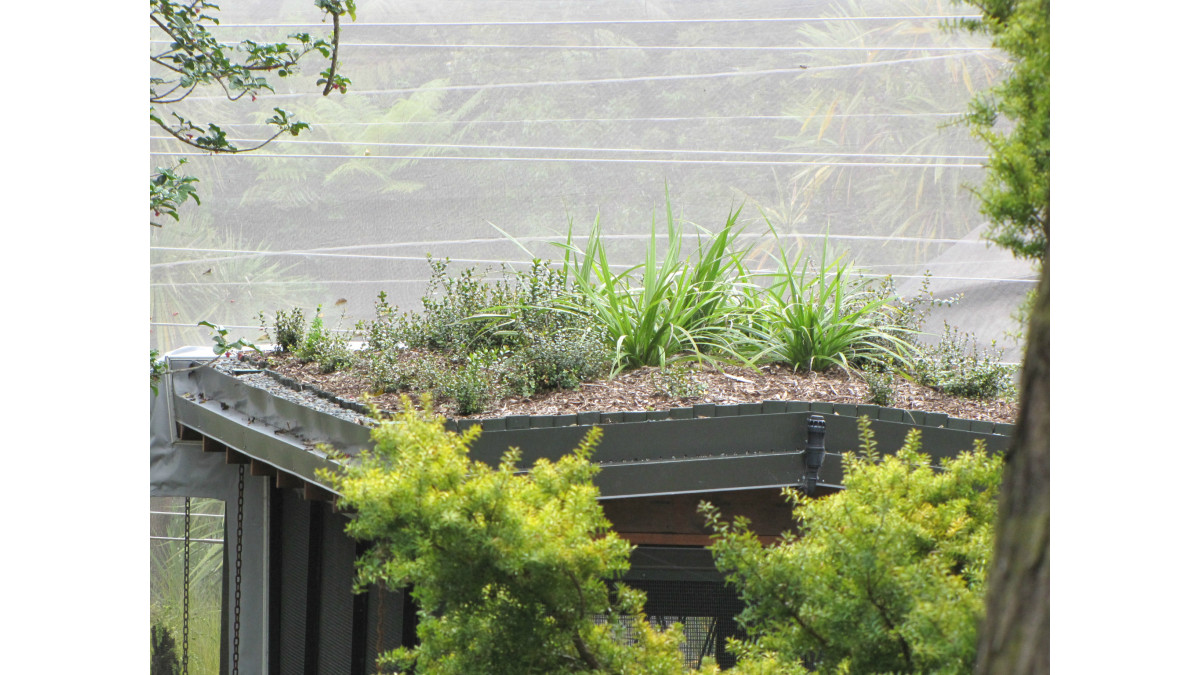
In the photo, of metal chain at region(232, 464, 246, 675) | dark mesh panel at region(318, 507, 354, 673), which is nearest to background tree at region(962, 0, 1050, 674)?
dark mesh panel at region(318, 507, 354, 673)

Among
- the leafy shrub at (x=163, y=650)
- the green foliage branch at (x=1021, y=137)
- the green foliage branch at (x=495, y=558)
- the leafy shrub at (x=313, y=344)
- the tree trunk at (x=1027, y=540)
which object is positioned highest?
the green foliage branch at (x=1021, y=137)

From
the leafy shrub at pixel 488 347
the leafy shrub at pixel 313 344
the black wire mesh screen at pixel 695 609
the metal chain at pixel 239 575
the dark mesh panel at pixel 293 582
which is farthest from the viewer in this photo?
the metal chain at pixel 239 575

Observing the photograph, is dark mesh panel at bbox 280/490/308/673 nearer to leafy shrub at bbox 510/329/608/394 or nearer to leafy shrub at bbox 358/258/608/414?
leafy shrub at bbox 358/258/608/414

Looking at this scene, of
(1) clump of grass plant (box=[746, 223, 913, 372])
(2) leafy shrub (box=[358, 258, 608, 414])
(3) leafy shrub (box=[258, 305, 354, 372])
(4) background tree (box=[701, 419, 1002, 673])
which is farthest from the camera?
(3) leafy shrub (box=[258, 305, 354, 372])

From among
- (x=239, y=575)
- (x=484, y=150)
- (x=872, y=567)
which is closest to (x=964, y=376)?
(x=872, y=567)

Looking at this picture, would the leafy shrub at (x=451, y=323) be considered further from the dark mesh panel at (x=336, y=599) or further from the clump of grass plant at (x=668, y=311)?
the dark mesh panel at (x=336, y=599)

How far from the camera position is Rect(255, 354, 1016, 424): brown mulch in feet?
10.7

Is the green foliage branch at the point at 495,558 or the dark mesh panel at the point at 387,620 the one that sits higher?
the green foliage branch at the point at 495,558

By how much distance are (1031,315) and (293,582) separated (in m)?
3.98

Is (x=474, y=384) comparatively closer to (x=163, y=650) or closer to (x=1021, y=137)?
(x=1021, y=137)

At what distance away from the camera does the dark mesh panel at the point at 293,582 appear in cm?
425

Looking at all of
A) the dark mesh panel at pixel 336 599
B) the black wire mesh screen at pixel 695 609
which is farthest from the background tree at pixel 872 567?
the dark mesh panel at pixel 336 599
